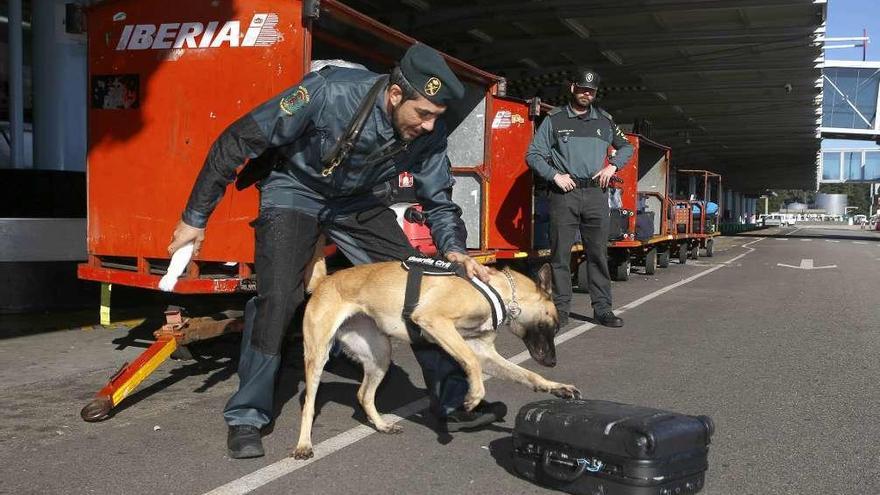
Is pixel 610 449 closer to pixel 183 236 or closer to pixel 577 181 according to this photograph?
pixel 183 236

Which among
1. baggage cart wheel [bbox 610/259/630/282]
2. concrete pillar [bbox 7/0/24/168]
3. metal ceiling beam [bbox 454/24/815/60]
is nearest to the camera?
concrete pillar [bbox 7/0/24/168]

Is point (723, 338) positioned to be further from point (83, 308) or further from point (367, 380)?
point (83, 308)

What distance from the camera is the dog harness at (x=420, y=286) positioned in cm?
356

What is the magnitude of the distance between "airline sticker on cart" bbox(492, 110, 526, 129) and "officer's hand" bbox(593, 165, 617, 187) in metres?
1.87

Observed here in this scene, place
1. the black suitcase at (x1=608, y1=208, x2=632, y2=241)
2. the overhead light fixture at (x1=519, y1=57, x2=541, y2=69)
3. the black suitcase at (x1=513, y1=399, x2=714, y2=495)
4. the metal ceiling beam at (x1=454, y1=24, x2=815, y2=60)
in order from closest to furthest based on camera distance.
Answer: the black suitcase at (x1=513, y1=399, x2=714, y2=495), the black suitcase at (x1=608, y1=208, x2=632, y2=241), the metal ceiling beam at (x1=454, y1=24, x2=815, y2=60), the overhead light fixture at (x1=519, y1=57, x2=541, y2=69)

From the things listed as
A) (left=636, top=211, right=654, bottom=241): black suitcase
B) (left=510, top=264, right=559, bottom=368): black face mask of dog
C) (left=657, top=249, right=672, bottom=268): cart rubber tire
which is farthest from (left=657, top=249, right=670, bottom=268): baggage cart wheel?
(left=510, top=264, right=559, bottom=368): black face mask of dog

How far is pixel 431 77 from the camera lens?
11.2 ft

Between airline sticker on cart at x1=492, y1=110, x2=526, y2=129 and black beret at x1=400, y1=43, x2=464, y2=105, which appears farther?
airline sticker on cart at x1=492, y1=110, x2=526, y2=129

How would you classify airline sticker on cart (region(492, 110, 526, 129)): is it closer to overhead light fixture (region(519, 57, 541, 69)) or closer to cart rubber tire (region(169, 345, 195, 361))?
cart rubber tire (region(169, 345, 195, 361))

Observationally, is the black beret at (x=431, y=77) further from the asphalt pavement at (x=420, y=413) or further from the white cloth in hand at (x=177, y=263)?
the asphalt pavement at (x=420, y=413)

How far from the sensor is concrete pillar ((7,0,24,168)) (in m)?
10.1

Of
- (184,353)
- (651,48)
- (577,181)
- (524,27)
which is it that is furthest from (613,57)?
(184,353)

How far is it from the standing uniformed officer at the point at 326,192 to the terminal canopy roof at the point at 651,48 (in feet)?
41.9

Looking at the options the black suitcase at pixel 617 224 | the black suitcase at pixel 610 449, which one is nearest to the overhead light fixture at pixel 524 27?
the black suitcase at pixel 617 224
